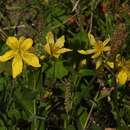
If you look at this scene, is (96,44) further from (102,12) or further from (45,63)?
(102,12)

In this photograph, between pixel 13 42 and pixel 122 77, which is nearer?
pixel 13 42

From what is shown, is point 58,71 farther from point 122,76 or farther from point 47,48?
point 122,76

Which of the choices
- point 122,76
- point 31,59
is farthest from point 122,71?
point 31,59

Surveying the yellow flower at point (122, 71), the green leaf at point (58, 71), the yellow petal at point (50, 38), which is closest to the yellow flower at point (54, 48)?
the yellow petal at point (50, 38)

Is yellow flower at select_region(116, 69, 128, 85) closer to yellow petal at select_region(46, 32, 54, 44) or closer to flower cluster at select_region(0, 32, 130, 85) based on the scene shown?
flower cluster at select_region(0, 32, 130, 85)

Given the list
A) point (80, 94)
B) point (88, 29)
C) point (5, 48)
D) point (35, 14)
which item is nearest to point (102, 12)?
point (88, 29)

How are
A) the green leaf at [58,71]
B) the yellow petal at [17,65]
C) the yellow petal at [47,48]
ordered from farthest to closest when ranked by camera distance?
the green leaf at [58,71]
the yellow petal at [47,48]
the yellow petal at [17,65]

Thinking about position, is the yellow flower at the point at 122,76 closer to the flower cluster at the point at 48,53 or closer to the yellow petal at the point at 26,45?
the flower cluster at the point at 48,53
